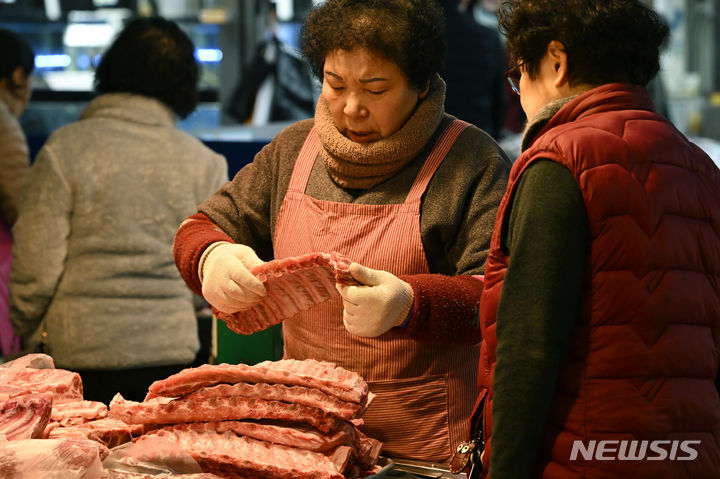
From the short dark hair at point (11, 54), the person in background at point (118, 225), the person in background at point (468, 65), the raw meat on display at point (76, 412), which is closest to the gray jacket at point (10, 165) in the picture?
the short dark hair at point (11, 54)

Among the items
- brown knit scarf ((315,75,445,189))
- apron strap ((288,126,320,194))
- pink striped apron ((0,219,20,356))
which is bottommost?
pink striped apron ((0,219,20,356))

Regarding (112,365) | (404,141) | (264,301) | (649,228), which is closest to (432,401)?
(264,301)

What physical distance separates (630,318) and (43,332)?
7.62ft

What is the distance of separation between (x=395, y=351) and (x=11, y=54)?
3.46m

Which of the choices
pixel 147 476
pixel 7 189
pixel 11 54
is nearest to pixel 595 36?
pixel 147 476

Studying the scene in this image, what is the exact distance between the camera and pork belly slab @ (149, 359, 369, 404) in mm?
1562

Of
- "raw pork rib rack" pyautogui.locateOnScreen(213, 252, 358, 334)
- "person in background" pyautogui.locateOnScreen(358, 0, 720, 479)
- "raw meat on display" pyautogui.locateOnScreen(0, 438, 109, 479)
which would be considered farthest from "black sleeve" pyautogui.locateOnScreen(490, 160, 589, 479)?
"raw meat on display" pyautogui.locateOnScreen(0, 438, 109, 479)

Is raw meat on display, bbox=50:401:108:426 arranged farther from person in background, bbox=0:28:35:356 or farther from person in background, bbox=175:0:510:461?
person in background, bbox=0:28:35:356

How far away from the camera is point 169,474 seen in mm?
1519

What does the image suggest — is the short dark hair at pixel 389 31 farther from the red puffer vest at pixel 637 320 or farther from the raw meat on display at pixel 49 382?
the raw meat on display at pixel 49 382

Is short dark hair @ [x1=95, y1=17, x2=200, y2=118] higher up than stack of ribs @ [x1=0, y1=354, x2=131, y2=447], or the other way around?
short dark hair @ [x1=95, y1=17, x2=200, y2=118]

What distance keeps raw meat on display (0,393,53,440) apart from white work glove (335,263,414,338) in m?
0.54

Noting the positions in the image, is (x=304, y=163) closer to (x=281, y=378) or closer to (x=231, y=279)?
(x=231, y=279)

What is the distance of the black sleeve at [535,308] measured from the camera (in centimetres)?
140
